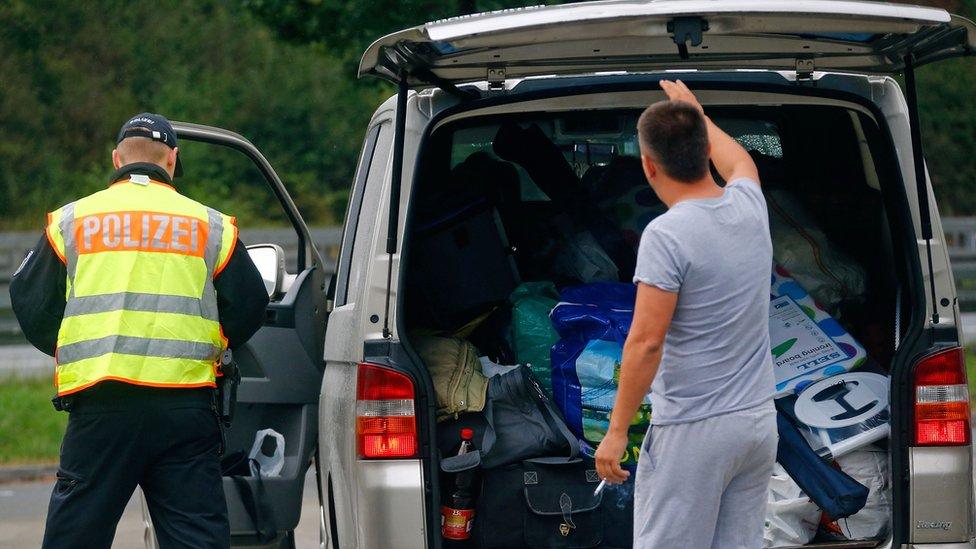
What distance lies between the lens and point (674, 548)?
11.5ft

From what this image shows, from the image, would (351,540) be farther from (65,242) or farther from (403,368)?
(65,242)

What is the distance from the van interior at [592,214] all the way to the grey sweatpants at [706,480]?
35.6 inches

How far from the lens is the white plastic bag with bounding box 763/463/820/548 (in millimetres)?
4250

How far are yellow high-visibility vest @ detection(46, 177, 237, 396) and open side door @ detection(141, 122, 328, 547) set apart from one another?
0.81 m

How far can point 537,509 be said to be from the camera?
14.1 ft

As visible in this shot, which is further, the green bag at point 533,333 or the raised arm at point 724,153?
the green bag at point 533,333

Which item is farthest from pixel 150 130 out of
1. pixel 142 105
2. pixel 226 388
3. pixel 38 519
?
pixel 142 105

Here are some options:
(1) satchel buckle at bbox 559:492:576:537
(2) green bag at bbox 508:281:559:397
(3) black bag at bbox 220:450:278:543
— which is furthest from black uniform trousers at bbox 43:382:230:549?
(2) green bag at bbox 508:281:559:397

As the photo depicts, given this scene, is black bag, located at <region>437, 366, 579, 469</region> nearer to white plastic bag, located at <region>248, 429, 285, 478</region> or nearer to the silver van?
the silver van

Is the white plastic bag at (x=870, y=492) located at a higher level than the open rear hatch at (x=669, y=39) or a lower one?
lower

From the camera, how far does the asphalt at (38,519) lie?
708 cm

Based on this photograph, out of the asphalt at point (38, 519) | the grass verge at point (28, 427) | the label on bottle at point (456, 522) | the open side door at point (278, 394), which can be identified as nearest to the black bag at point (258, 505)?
the open side door at point (278, 394)

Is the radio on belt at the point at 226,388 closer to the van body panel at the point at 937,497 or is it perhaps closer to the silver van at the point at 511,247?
the silver van at the point at 511,247

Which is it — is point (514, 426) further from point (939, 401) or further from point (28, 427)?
point (28, 427)
